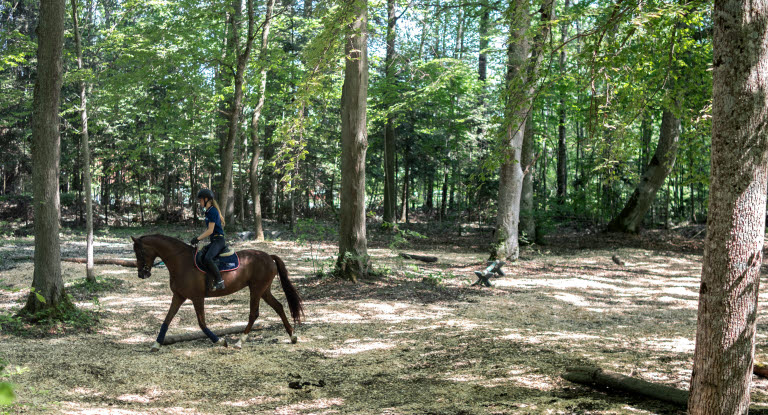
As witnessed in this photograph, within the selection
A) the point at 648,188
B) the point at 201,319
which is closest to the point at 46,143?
the point at 201,319

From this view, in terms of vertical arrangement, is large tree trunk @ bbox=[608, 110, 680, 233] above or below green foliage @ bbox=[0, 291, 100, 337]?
above

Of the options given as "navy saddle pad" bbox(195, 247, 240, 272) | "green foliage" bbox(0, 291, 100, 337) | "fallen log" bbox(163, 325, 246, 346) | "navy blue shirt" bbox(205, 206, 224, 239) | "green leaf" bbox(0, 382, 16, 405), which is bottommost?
"fallen log" bbox(163, 325, 246, 346)

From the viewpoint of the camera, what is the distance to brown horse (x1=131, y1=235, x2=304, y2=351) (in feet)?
22.6

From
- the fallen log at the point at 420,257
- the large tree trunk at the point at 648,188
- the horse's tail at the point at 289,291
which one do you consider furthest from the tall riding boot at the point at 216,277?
the large tree trunk at the point at 648,188

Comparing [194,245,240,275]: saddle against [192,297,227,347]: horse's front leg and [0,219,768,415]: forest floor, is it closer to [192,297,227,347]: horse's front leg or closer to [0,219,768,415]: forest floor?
[192,297,227,347]: horse's front leg

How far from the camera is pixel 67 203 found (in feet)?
85.5

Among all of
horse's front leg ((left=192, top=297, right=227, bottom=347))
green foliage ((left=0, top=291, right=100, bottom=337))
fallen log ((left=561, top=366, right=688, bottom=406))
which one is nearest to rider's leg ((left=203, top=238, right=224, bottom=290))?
horse's front leg ((left=192, top=297, right=227, bottom=347))

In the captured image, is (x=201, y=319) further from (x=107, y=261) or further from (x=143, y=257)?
(x=107, y=261)

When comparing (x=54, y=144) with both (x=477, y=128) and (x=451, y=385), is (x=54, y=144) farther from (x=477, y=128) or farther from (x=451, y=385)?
(x=477, y=128)

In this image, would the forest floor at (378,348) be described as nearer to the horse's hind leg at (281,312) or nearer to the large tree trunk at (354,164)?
the horse's hind leg at (281,312)

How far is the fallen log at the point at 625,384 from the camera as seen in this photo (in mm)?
4395

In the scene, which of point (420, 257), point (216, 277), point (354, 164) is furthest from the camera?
point (420, 257)

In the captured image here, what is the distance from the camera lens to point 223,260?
23.4 feet

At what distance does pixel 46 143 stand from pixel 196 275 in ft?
9.34
